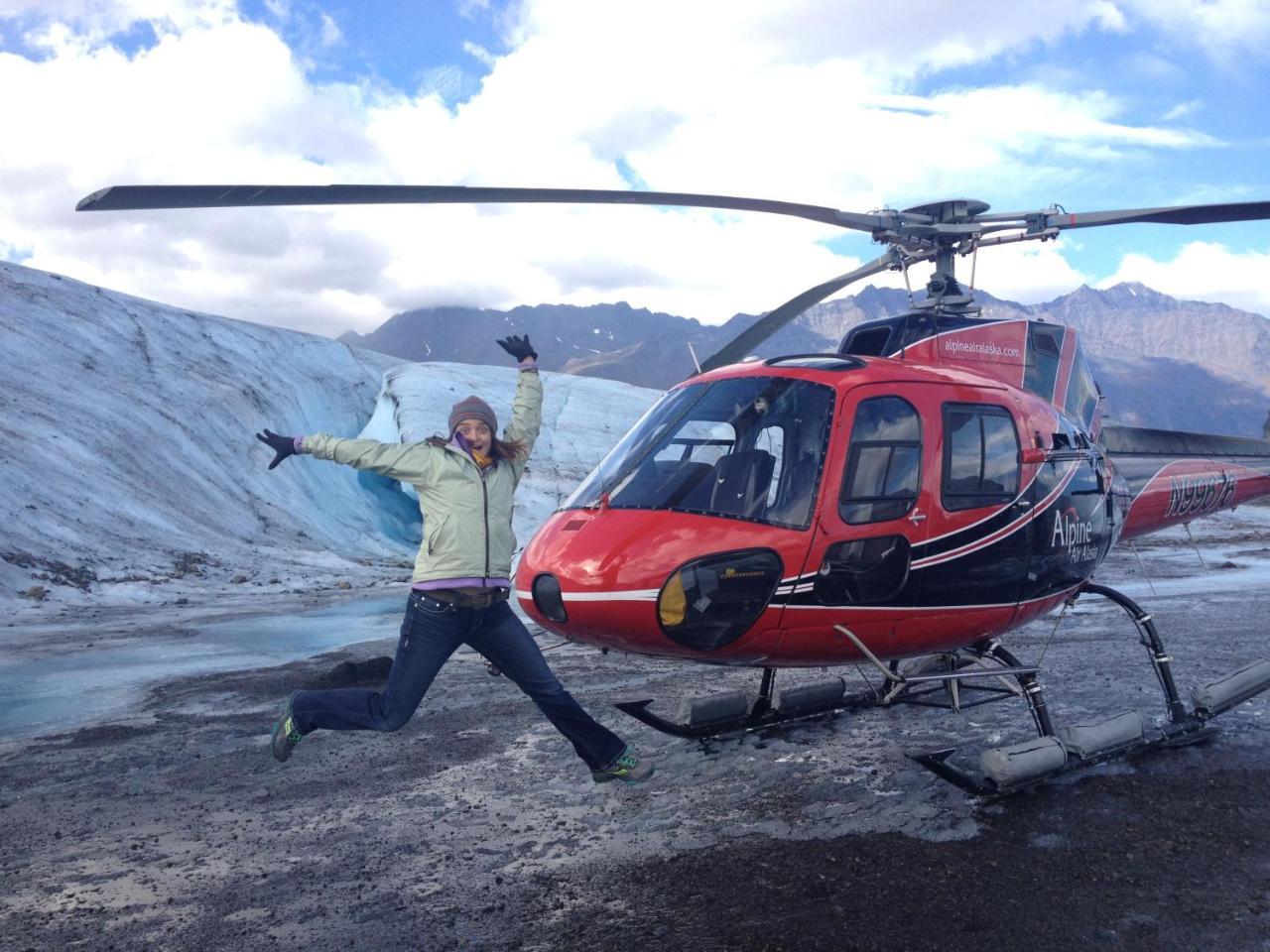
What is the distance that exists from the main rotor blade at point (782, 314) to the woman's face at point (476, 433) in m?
1.72

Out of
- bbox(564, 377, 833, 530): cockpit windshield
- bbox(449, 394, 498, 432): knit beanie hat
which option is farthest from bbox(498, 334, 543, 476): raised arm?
bbox(564, 377, 833, 530): cockpit windshield

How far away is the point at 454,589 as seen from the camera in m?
4.38

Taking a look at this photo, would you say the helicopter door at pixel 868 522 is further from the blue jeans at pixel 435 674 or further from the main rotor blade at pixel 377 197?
the main rotor blade at pixel 377 197

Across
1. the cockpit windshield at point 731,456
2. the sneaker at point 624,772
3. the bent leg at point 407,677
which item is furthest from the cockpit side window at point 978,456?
the bent leg at point 407,677

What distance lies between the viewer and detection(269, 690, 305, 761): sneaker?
4719mm

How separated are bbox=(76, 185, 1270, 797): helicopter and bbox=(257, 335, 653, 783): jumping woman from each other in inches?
9.1

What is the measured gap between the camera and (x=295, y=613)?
12.2 metres

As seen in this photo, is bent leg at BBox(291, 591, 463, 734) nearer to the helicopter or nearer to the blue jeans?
the blue jeans

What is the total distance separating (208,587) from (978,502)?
39.5 ft

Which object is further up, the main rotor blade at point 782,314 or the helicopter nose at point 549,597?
the main rotor blade at point 782,314

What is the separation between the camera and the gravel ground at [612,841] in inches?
144

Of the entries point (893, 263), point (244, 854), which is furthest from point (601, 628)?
point (893, 263)

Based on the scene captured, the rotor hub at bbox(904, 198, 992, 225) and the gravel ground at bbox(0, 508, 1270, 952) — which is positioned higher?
the rotor hub at bbox(904, 198, 992, 225)

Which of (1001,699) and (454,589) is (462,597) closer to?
(454,589)
